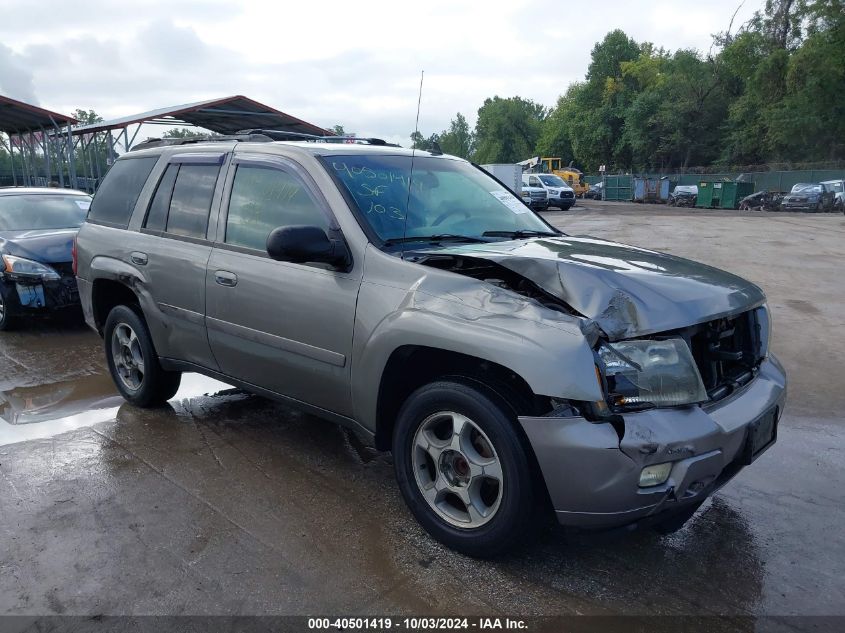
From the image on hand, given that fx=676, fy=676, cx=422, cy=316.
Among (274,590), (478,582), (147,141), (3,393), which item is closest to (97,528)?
(274,590)

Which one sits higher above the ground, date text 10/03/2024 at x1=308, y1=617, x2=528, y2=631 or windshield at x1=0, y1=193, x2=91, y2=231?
windshield at x1=0, y1=193, x2=91, y2=231

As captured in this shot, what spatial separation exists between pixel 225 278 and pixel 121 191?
1721 mm

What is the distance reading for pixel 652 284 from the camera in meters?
2.95

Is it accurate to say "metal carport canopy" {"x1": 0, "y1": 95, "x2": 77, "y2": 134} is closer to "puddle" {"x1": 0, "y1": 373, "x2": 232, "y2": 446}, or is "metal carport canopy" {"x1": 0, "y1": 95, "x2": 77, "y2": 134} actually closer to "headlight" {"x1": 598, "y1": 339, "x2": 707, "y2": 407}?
"puddle" {"x1": 0, "y1": 373, "x2": 232, "y2": 446}

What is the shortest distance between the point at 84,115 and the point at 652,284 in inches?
3370

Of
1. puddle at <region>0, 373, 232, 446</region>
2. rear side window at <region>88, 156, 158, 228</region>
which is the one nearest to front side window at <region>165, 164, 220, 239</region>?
rear side window at <region>88, 156, 158, 228</region>

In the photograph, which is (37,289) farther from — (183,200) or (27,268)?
(183,200)

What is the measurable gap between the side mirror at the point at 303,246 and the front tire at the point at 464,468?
826mm

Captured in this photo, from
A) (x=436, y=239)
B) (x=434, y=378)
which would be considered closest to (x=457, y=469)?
(x=434, y=378)

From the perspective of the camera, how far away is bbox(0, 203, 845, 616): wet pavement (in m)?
2.79

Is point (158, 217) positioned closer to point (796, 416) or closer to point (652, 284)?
point (652, 284)

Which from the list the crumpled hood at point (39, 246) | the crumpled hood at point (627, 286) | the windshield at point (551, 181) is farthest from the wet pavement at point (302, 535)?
the windshield at point (551, 181)

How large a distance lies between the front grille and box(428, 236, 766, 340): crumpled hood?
8cm

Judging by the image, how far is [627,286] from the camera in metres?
2.87
